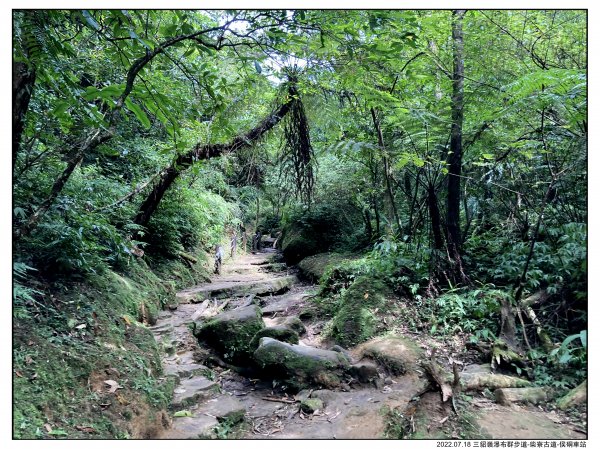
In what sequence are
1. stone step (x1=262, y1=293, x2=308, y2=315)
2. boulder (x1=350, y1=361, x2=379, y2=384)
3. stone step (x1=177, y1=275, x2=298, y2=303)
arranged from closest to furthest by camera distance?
boulder (x1=350, y1=361, x2=379, y2=384) → stone step (x1=262, y1=293, x2=308, y2=315) → stone step (x1=177, y1=275, x2=298, y2=303)

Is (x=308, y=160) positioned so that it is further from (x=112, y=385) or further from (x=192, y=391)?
(x=112, y=385)

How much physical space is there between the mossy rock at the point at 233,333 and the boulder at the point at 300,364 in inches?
19.6

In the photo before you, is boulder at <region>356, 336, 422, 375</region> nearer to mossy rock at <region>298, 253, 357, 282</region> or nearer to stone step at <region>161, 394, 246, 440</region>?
stone step at <region>161, 394, 246, 440</region>

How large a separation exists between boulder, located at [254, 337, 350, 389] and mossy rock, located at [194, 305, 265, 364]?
1.63 feet

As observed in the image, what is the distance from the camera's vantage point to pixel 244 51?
3.07m

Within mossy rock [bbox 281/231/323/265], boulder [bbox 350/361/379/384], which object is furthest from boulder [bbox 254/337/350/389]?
mossy rock [bbox 281/231/323/265]

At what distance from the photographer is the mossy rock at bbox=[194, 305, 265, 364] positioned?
483cm

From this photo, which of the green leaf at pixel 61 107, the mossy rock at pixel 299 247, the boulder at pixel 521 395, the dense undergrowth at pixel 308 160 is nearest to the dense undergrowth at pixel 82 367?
the dense undergrowth at pixel 308 160

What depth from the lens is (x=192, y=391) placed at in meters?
3.79

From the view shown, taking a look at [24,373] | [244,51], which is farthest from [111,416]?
[244,51]

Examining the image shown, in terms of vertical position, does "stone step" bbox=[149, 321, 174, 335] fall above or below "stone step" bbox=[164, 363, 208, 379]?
above

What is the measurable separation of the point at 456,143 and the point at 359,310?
2.76m

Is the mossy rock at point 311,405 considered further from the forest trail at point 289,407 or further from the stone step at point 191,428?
the stone step at point 191,428
